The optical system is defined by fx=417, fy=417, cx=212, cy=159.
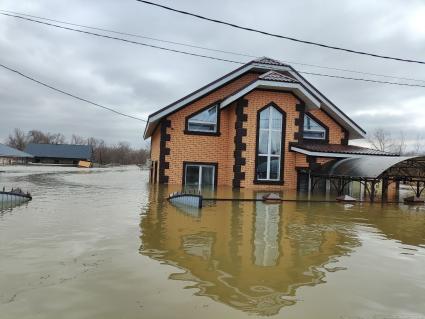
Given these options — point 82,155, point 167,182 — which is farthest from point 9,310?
point 82,155

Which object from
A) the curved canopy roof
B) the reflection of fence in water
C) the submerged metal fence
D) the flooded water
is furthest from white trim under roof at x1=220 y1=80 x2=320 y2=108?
the submerged metal fence

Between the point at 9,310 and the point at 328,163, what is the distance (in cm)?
1756

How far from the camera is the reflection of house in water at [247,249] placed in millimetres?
4992

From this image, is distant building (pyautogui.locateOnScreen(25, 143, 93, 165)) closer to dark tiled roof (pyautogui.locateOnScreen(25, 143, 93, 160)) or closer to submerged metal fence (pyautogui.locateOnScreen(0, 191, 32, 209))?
dark tiled roof (pyautogui.locateOnScreen(25, 143, 93, 160))

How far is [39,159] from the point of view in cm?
8456

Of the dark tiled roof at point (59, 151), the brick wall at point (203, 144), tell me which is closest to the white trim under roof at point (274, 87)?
the brick wall at point (203, 144)

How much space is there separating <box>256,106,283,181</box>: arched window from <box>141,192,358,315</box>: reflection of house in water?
8995mm

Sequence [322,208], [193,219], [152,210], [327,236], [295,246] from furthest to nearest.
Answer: [322,208], [152,210], [193,219], [327,236], [295,246]

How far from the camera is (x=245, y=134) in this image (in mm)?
20297

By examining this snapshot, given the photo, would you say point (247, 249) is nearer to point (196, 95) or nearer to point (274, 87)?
point (274, 87)

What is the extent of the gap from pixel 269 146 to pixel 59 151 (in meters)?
74.4

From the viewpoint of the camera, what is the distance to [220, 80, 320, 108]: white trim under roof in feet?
64.6

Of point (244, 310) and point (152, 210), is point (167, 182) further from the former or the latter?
point (244, 310)

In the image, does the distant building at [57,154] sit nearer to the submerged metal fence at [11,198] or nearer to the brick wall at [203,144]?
the brick wall at [203,144]
